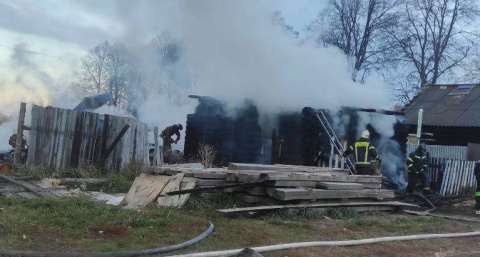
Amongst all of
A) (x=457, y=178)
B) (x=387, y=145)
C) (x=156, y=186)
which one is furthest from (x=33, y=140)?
(x=457, y=178)

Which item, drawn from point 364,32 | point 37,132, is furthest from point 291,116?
point 364,32

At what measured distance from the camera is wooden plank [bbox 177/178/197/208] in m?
7.71

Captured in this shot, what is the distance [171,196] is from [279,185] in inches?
69.6

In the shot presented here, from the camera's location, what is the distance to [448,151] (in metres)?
17.2

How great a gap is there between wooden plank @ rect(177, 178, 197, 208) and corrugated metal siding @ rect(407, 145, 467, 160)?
37.3ft

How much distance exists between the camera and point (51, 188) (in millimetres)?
9164

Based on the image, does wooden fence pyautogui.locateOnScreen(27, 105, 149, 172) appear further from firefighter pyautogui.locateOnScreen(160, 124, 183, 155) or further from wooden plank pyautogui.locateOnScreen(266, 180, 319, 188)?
wooden plank pyautogui.locateOnScreen(266, 180, 319, 188)

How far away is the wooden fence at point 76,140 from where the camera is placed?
1091cm

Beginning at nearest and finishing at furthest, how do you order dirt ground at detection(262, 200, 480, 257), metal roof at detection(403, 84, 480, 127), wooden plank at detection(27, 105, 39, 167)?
dirt ground at detection(262, 200, 480, 257), wooden plank at detection(27, 105, 39, 167), metal roof at detection(403, 84, 480, 127)

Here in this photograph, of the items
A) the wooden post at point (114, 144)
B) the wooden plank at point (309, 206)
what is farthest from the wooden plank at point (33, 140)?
the wooden plank at point (309, 206)

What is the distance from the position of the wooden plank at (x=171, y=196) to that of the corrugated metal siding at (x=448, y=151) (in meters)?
11.4

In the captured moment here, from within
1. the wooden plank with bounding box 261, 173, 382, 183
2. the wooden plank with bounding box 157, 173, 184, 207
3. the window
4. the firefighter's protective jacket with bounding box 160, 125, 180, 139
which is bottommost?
the wooden plank with bounding box 157, 173, 184, 207

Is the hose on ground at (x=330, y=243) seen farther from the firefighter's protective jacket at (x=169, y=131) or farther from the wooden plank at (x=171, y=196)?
the firefighter's protective jacket at (x=169, y=131)

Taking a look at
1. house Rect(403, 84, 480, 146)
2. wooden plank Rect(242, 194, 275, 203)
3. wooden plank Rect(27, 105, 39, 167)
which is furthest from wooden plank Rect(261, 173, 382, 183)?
house Rect(403, 84, 480, 146)
